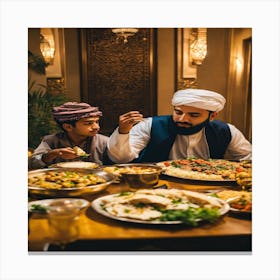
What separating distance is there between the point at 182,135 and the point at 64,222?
94cm

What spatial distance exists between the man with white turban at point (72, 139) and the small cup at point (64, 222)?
513 mm

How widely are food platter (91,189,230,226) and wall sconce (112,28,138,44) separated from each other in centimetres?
90

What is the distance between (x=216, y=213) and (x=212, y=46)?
1.01 meters

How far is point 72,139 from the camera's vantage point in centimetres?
233

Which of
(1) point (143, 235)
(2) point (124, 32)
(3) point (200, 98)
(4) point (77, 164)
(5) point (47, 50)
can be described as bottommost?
(1) point (143, 235)

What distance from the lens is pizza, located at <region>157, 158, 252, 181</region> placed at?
2305mm

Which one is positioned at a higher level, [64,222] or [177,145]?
[177,145]

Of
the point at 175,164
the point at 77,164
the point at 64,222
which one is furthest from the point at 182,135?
the point at 64,222

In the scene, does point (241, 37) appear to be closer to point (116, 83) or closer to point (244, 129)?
point (244, 129)

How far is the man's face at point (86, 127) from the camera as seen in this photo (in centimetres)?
231

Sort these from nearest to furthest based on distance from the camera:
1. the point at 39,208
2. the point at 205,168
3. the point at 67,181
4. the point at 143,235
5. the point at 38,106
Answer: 1. the point at 143,235
2. the point at 39,208
3. the point at 67,181
4. the point at 38,106
5. the point at 205,168

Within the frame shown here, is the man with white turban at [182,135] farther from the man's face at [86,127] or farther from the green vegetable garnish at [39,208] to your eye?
the green vegetable garnish at [39,208]

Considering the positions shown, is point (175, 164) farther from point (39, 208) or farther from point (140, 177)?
point (39, 208)
